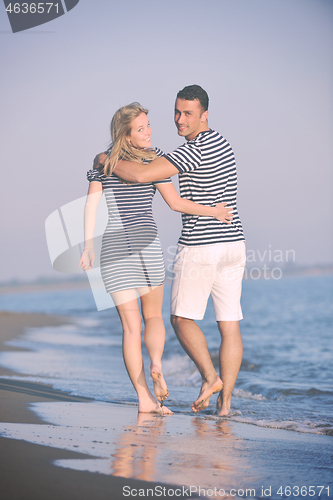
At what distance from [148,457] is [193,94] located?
6.88 ft

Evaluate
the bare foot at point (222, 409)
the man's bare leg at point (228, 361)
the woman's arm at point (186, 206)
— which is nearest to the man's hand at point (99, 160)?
the woman's arm at point (186, 206)

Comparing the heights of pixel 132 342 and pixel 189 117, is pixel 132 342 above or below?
below

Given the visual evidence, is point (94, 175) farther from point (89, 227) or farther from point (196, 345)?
point (196, 345)

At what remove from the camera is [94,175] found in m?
3.06

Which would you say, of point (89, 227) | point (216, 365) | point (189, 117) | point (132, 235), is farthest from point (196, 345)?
point (216, 365)

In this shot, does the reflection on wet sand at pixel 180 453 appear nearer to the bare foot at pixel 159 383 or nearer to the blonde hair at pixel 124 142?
the bare foot at pixel 159 383

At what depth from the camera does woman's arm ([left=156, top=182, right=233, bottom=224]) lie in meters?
2.99

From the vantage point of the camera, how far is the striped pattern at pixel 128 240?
2977 millimetres

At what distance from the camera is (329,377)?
5523 millimetres

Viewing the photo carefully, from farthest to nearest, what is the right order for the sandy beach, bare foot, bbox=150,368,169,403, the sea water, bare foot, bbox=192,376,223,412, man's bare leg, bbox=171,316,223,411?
the sea water < man's bare leg, bbox=171,316,223,411 < bare foot, bbox=192,376,223,412 < bare foot, bbox=150,368,169,403 < the sandy beach

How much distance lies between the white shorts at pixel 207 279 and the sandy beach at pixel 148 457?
654mm

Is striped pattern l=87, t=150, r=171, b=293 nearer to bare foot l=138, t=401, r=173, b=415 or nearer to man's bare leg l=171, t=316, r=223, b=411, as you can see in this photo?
man's bare leg l=171, t=316, r=223, b=411

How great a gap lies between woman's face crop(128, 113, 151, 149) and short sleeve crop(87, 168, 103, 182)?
277 millimetres

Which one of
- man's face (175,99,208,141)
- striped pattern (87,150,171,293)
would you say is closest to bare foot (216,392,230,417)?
striped pattern (87,150,171,293)
